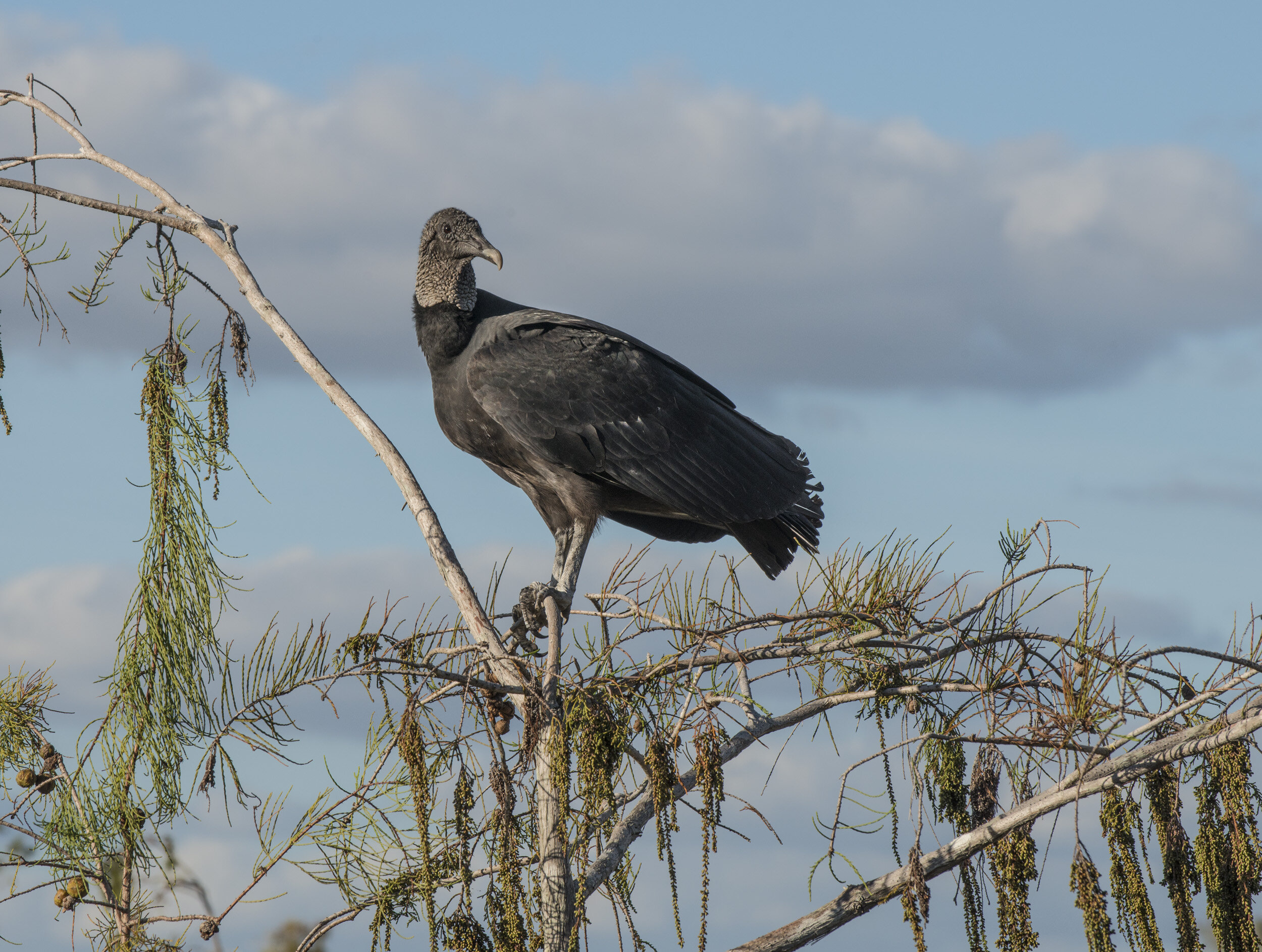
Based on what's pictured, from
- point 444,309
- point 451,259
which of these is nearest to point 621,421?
point 444,309

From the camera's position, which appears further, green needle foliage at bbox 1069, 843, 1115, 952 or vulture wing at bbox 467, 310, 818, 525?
vulture wing at bbox 467, 310, 818, 525

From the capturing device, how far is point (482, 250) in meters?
5.50

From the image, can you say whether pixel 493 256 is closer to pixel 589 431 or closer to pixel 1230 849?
pixel 589 431

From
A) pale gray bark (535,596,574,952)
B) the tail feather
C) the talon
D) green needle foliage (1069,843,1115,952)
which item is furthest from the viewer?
the tail feather

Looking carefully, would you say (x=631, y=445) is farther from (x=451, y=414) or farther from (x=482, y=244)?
(x=482, y=244)

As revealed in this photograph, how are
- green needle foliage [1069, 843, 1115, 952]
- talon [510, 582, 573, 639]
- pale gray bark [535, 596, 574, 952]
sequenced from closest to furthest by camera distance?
green needle foliage [1069, 843, 1115, 952] → pale gray bark [535, 596, 574, 952] → talon [510, 582, 573, 639]

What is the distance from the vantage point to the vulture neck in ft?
17.7

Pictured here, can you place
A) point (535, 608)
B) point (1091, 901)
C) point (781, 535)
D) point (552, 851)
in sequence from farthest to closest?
point (781, 535)
point (535, 608)
point (552, 851)
point (1091, 901)

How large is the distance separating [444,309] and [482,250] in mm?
316

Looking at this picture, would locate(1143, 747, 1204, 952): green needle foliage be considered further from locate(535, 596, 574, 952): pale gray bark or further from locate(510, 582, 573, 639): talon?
locate(510, 582, 573, 639): talon

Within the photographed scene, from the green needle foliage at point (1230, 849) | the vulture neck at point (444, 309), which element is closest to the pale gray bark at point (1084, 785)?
the green needle foliage at point (1230, 849)

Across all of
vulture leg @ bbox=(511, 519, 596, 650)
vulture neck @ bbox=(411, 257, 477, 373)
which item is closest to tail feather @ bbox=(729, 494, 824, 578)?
vulture leg @ bbox=(511, 519, 596, 650)

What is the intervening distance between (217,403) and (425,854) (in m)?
2.04

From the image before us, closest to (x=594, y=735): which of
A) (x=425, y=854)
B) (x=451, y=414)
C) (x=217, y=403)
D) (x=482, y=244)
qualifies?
(x=425, y=854)
